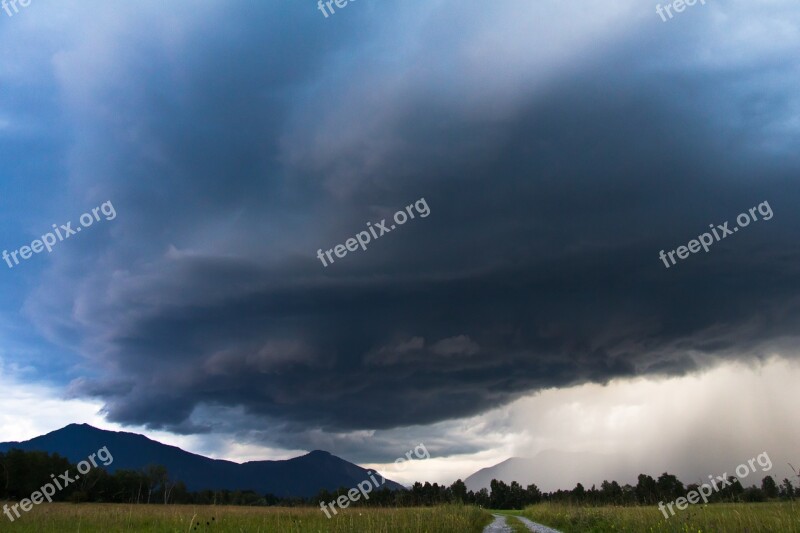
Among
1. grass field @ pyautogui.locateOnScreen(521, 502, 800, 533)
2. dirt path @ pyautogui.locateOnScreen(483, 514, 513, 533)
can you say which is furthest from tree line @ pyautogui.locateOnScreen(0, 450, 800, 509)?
grass field @ pyautogui.locateOnScreen(521, 502, 800, 533)

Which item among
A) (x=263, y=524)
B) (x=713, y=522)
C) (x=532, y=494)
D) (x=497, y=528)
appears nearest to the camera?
(x=713, y=522)

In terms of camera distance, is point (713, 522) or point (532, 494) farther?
point (532, 494)

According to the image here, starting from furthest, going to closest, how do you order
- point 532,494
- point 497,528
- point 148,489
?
point 532,494 → point 148,489 → point 497,528

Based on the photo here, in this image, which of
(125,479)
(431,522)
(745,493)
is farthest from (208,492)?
(431,522)

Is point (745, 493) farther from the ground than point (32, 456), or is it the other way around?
point (32, 456)

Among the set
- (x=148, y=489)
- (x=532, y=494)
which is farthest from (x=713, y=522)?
(x=532, y=494)

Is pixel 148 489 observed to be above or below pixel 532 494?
above

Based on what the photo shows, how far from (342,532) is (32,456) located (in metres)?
114

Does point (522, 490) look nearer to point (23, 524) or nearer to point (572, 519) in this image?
point (572, 519)

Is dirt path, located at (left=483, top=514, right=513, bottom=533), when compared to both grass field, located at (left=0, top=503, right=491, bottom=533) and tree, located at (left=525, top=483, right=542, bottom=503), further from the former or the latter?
tree, located at (left=525, top=483, right=542, bottom=503)

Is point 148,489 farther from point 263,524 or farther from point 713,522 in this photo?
point 713,522

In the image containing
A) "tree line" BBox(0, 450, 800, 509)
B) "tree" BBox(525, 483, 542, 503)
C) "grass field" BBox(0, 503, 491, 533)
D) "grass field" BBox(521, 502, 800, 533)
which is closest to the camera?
"grass field" BBox(521, 502, 800, 533)

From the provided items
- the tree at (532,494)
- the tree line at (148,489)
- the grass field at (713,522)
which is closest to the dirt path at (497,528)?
the grass field at (713,522)

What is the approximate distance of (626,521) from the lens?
30062mm
